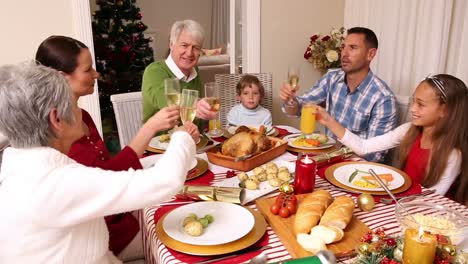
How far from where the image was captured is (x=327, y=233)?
3.57 ft

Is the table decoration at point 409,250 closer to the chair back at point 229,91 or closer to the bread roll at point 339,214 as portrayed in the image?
the bread roll at point 339,214

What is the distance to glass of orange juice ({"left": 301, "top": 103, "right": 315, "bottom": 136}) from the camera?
187 cm

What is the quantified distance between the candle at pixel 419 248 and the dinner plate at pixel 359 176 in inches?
20.7

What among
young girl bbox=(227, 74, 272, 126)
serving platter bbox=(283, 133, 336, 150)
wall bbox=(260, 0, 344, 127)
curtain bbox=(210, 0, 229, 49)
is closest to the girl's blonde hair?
serving platter bbox=(283, 133, 336, 150)

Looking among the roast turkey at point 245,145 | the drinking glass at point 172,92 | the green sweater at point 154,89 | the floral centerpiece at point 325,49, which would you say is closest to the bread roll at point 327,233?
the roast turkey at point 245,145

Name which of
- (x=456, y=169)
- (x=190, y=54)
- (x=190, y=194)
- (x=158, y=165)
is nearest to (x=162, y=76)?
(x=190, y=54)

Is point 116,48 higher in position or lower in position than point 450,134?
higher

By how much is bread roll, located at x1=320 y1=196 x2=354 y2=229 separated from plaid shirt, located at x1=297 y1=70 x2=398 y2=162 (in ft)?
3.51

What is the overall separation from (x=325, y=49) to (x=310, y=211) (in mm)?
2702

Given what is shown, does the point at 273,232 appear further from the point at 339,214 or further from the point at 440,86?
the point at 440,86

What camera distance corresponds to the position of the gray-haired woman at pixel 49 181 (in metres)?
1.00

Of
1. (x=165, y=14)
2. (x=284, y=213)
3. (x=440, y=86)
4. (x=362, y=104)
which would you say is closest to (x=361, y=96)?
(x=362, y=104)

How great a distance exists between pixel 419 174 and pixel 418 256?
1.04m

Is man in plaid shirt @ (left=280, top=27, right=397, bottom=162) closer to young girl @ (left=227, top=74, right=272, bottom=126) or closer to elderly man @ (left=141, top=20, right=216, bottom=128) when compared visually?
young girl @ (left=227, top=74, right=272, bottom=126)
